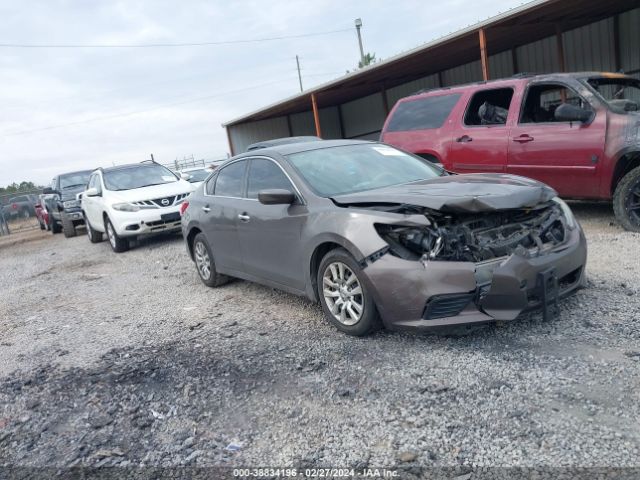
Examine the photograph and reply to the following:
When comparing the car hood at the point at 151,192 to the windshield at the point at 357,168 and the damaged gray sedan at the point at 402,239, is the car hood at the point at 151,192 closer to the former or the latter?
the damaged gray sedan at the point at 402,239

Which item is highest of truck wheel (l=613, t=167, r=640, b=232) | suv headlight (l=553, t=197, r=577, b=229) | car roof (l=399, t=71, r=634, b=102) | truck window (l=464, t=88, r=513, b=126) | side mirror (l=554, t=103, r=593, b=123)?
car roof (l=399, t=71, r=634, b=102)

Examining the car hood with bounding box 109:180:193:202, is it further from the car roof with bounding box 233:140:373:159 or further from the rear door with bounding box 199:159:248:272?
the car roof with bounding box 233:140:373:159

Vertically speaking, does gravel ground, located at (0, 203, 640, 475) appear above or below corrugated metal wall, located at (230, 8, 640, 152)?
below

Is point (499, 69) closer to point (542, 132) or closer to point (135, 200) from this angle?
point (542, 132)

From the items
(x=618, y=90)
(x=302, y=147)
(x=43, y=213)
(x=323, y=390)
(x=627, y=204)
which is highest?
(x=618, y=90)

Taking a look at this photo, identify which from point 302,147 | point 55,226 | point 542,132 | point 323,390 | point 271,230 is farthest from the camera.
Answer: point 55,226

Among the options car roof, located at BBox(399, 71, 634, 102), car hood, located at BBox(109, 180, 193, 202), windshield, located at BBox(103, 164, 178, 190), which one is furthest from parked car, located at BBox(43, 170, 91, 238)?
car roof, located at BBox(399, 71, 634, 102)

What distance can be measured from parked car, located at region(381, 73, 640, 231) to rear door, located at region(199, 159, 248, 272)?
3.38 metres

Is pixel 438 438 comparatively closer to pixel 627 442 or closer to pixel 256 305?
pixel 627 442

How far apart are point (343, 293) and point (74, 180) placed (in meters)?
14.6

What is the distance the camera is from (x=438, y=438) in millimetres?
2850

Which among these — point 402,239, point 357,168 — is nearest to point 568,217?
point 402,239

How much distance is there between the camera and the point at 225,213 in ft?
19.5

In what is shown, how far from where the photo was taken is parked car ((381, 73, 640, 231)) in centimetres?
660
